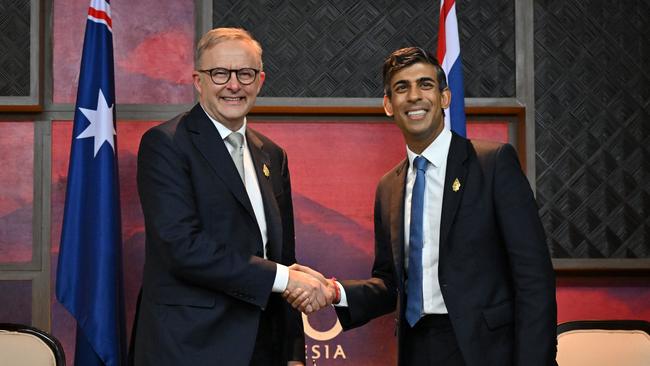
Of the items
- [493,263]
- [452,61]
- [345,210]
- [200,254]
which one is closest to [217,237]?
[200,254]

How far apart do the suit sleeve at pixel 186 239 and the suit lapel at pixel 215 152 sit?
67 mm

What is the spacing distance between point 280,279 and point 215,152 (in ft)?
1.48

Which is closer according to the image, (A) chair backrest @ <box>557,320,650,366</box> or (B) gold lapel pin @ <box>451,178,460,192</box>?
(B) gold lapel pin @ <box>451,178,460,192</box>

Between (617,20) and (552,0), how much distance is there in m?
0.34

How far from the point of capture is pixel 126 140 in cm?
376

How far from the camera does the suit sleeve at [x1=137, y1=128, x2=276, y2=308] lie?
7.64 ft

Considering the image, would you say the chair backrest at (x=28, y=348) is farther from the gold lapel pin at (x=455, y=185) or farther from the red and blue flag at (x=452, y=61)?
the red and blue flag at (x=452, y=61)

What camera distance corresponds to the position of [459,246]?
240cm

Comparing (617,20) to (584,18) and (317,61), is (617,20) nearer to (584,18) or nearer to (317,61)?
(584,18)

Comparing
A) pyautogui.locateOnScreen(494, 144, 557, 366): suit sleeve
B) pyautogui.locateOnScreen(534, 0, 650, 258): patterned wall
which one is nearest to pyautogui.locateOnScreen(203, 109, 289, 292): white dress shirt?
pyautogui.locateOnScreen(494, 144, 557, 366): suit sleeve

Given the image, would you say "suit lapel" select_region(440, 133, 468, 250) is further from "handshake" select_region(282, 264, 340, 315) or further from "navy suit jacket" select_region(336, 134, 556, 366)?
"handshake" select_region(282, 264, 340, 315)

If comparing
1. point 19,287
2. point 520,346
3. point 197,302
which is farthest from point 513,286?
point 19,287

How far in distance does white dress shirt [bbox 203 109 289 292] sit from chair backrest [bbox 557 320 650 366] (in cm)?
143

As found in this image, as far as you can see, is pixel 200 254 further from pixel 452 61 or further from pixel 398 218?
pixel 452 61
